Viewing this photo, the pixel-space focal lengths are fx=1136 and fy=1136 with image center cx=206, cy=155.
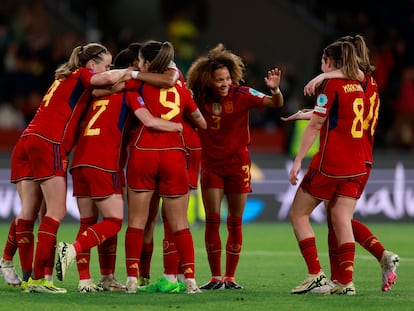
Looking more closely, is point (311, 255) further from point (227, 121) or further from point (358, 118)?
point (227, 121)

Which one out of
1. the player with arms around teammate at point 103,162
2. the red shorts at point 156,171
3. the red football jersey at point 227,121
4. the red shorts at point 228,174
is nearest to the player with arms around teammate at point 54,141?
the player with arms around teammate at point 103,162

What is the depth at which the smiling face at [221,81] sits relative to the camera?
1018 cm

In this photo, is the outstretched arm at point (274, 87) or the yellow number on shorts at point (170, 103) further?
the outstretched arm at point (274, 87)

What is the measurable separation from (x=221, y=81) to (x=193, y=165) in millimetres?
794

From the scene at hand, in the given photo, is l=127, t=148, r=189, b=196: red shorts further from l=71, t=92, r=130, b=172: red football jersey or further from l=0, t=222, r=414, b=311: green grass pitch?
l=0, t=222, r=414, b=311: green grass pitch

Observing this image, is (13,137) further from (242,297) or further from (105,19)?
(242,297)

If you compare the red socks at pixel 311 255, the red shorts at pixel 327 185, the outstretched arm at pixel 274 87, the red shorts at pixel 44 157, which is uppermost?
the outstretched arm at pixel 274 87

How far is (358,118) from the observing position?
31.5ft

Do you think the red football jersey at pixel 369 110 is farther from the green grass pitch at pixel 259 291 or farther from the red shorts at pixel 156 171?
the red shorts at pixel 156 171

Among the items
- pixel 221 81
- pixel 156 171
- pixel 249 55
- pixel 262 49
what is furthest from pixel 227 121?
pixel 262 49

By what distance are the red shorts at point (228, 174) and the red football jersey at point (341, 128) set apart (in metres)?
0.96

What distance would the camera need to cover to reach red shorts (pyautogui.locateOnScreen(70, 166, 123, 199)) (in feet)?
31.0

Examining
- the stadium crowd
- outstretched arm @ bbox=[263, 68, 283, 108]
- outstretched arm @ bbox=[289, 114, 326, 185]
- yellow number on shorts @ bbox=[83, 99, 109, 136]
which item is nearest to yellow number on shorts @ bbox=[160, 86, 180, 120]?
yellow number on shorts @ bbox=[83, 99, 109, 136]

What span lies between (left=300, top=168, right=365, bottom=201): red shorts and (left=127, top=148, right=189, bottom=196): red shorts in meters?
1.10
